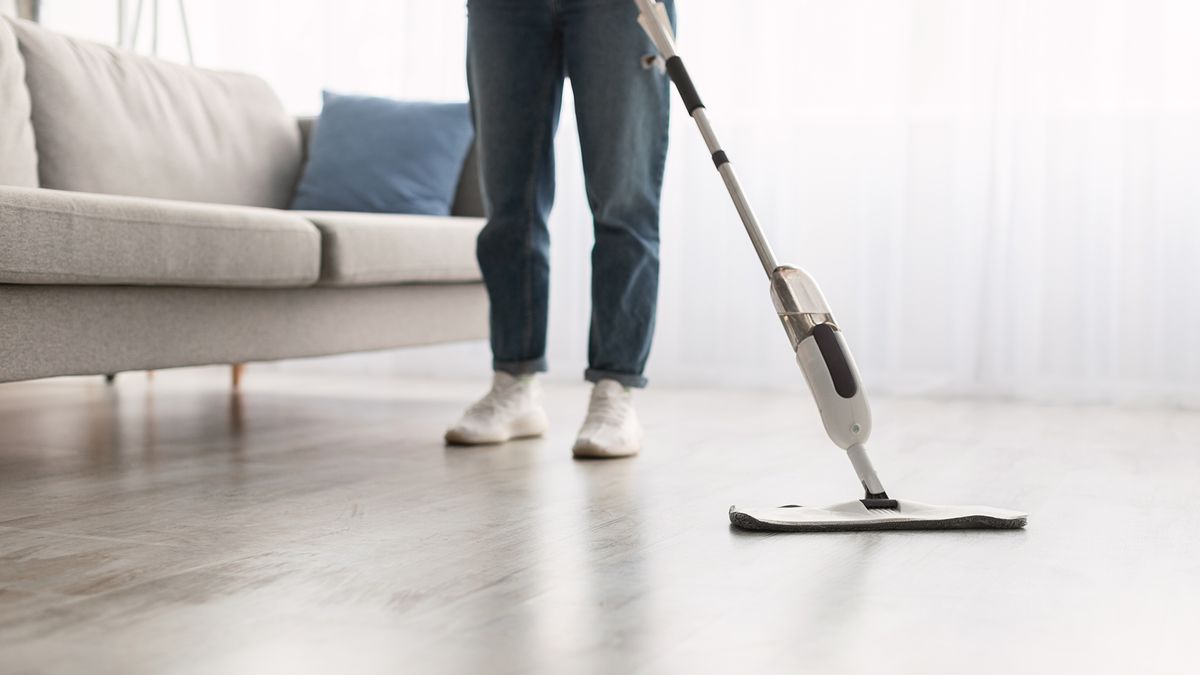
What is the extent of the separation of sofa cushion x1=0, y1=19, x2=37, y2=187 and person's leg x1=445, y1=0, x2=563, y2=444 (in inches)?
37.4

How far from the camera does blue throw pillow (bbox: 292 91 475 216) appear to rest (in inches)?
111

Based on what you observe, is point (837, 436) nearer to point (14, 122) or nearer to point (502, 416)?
point (502, 416)

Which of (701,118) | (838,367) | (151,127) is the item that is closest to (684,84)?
(701,118)

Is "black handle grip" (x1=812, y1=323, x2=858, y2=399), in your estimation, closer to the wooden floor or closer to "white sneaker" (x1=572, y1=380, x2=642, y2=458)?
the wooden floor

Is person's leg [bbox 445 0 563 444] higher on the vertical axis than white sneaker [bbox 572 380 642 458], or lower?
higher

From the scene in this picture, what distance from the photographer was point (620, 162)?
1.84 meters

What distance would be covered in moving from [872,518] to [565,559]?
328 millimetres

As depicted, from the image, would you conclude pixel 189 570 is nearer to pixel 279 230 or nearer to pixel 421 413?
pixel 279 230

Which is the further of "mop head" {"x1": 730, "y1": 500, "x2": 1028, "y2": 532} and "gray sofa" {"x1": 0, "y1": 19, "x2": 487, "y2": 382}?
"gray sofa" {"x1": 0, "y1": 19, "x2": 487, "y2": 382}

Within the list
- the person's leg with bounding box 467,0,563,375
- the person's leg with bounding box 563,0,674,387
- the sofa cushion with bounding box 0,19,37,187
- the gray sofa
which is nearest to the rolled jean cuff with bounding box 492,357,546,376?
the person's leg with bounding box 467,0,563,375

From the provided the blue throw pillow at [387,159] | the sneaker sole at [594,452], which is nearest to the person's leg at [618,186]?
the sneaker sole at [594,452]

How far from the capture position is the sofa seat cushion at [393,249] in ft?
7.31

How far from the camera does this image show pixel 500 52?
1892 mm

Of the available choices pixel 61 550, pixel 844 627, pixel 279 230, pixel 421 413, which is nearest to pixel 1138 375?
pixel 421 413
